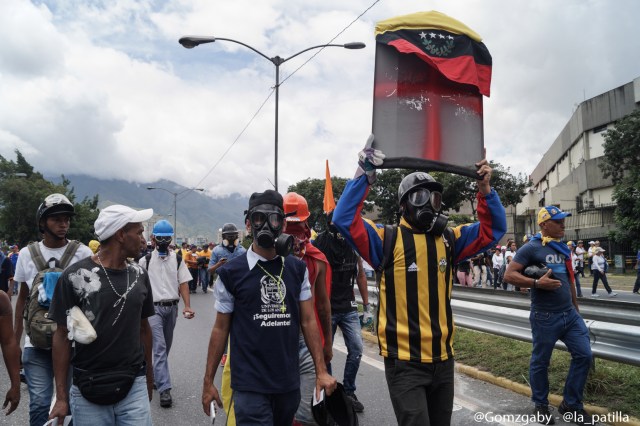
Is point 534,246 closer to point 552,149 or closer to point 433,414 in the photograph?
point 433,414

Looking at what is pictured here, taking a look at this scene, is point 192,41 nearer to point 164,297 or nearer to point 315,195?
point 164,297

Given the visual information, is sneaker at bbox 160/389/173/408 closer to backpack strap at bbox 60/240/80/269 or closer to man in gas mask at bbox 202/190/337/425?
backpack strap at bbox 60/240/80/269

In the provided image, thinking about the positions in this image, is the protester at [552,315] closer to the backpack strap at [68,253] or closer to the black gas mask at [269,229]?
the black gas mask at [269,229]

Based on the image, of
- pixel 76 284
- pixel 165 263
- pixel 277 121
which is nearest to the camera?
pixel 76 284

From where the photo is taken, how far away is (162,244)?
21.2 ft

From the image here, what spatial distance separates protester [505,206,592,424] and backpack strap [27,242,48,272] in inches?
171

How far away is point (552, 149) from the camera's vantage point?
62250 mm

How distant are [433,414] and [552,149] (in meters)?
65.4

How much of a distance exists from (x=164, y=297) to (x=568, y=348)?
14.6ft

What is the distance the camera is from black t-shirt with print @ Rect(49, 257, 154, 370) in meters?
3.01

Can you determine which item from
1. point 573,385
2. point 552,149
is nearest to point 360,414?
point 573,385

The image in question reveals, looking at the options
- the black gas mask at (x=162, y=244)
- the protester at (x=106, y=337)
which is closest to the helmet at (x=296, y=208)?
the protester at (x=106, y=337)

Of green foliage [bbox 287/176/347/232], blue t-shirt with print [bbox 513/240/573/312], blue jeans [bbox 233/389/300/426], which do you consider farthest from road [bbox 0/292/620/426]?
green foliage [bbox 287/176/347/232]

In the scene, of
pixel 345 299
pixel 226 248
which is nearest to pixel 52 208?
pixel 345 299
